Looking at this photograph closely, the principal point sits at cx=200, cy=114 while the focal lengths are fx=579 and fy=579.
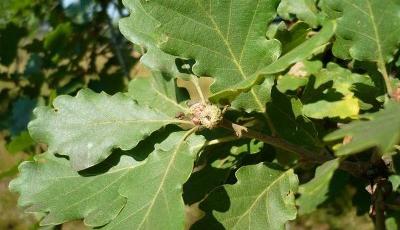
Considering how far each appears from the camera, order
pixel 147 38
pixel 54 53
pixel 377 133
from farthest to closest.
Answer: pixel 54 53
pixel 147 38
pixel 377 133

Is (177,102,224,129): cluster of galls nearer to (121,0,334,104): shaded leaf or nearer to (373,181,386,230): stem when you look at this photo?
(121,0,334,104): shaded leaf

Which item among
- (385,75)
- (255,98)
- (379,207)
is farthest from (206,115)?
(379,207)

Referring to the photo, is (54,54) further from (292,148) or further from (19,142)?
(292,148)

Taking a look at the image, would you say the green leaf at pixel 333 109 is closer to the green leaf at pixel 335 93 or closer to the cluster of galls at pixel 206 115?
the green leaf at pixel 335 93

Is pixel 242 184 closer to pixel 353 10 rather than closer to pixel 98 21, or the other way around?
pixel 353 10

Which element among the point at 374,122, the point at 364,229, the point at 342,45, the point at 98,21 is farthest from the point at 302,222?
the point at 374,122

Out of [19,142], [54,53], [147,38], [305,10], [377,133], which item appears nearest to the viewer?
[377,133]

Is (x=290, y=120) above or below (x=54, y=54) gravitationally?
above
